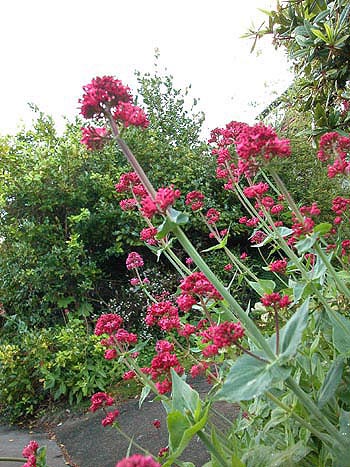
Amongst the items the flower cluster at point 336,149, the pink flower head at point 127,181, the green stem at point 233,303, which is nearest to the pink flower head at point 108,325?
the pink flower head at point 127,181

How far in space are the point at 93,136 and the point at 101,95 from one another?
0.49 feet

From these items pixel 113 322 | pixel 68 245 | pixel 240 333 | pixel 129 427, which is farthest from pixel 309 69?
pixel 68 245

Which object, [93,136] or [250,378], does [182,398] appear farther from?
[93,136]

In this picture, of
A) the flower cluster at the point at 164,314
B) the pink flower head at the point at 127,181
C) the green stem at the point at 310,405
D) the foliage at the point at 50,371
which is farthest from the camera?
the foliage at the point at 50,371

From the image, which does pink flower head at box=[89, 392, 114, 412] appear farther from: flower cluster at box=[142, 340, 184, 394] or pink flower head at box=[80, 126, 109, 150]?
pink flower head at box=[80, 126, 109, 150]

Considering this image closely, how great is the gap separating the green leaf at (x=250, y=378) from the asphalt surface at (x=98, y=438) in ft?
5.45

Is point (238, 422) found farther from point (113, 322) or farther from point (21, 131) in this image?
point (21, 131)

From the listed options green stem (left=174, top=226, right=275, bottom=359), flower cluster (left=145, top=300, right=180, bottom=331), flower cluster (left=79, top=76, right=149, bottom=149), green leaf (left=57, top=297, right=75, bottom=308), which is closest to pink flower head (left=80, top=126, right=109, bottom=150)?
flower cluster (left=79, top=76, right=149, bottom=149)

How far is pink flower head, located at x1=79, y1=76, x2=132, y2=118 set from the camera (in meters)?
1.26

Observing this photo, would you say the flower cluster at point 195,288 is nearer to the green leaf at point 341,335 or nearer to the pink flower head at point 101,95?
the green leaf at point 341,335

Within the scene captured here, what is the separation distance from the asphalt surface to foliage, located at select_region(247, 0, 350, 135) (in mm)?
2108

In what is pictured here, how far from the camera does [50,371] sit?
4.84 metres

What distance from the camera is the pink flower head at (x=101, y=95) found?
1264 millimetres

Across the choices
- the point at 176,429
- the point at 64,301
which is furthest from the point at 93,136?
the point at 64,301
